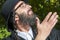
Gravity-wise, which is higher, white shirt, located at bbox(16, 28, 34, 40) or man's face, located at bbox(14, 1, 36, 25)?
man's face, located at bbox(14, 1, 36, 25)

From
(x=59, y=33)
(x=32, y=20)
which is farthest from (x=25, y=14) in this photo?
(x=59, y=33)

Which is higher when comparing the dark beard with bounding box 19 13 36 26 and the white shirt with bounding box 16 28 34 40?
the dark beard with bounding box 19 13 36 26

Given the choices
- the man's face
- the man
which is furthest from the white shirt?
the man's face

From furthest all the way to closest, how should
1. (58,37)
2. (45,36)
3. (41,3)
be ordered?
(41,3) < (58,37) < (45,36)

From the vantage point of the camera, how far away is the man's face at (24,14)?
4.17 metres

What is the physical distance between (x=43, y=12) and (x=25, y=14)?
2.86ft

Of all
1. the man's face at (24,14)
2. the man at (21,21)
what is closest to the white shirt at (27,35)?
the man at (21,21)

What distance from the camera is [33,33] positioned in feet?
13.6

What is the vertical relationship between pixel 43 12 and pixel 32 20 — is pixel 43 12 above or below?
below

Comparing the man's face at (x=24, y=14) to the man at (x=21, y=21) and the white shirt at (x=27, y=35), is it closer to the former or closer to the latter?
the man at (x=21, y=21)

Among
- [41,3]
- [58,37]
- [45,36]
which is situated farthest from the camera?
[41,3]

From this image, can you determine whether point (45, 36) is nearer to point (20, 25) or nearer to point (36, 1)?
point (20, 25)

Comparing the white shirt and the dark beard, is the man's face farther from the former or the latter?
the white shirt

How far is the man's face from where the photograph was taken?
4.17 metres
